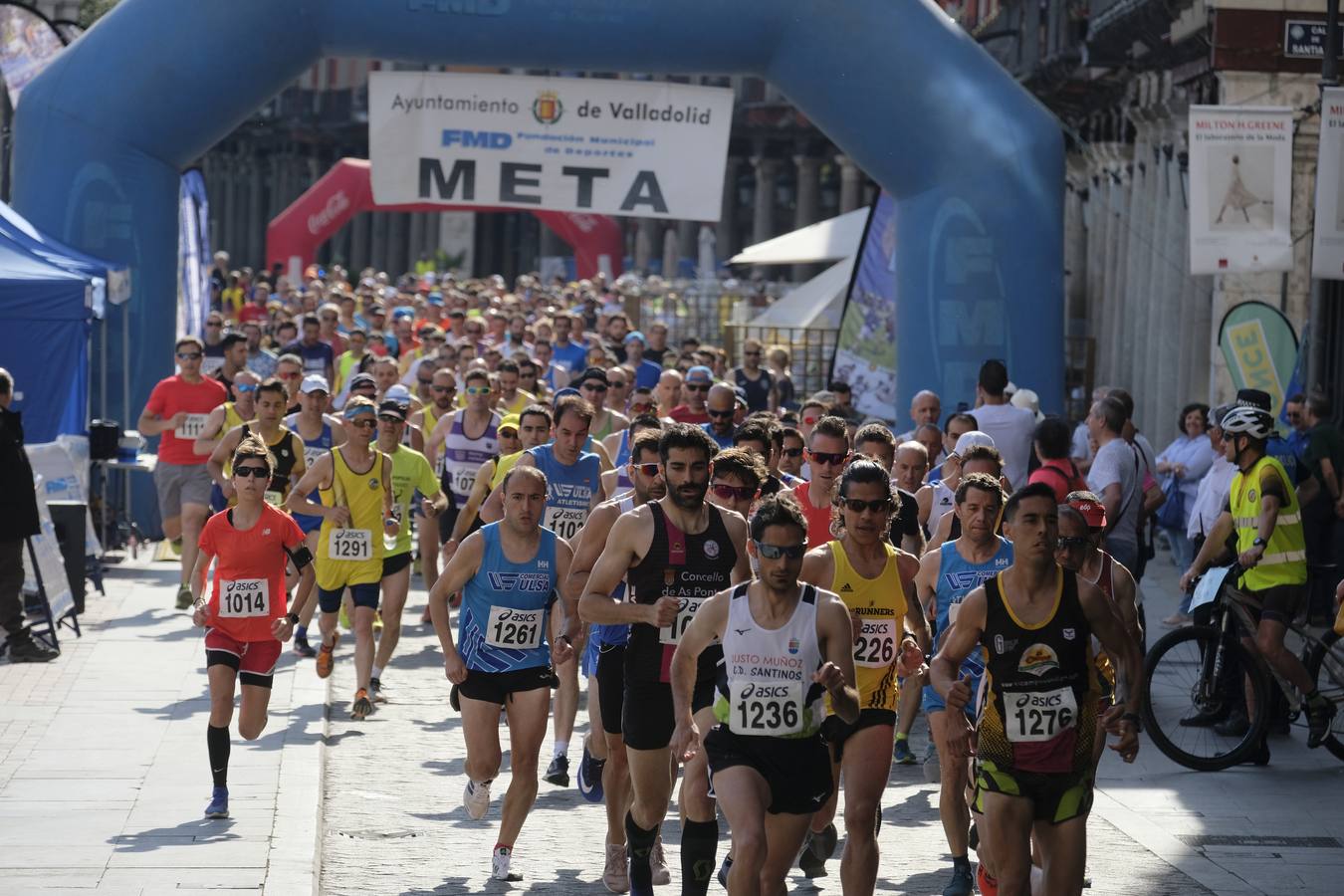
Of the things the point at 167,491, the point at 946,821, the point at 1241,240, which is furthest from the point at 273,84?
the point at 946,821

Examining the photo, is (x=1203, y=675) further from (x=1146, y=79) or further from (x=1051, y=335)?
(x=1146, y=79)

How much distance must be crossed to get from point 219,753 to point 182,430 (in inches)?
277

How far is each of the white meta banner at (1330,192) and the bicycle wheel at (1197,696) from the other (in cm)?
372

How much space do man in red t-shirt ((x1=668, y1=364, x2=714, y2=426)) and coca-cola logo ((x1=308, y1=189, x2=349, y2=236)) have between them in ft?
97.5

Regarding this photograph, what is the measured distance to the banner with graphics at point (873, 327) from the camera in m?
21.2

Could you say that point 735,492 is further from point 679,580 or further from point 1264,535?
point 1264,535

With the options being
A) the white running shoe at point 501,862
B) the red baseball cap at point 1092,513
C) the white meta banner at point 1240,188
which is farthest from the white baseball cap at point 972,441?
the white meta banner at point 1240,188

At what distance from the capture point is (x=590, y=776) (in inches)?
377

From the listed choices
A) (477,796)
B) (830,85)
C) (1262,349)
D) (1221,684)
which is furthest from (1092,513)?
(830,85)

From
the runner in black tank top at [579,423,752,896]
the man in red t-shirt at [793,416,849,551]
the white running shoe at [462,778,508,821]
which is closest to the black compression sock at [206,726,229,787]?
the white running shoe at [462,778,508,821]

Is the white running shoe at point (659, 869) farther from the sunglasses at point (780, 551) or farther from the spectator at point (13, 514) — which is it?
the spectator at point (13, 514)

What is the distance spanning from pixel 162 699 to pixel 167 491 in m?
4.24

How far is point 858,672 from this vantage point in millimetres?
7797

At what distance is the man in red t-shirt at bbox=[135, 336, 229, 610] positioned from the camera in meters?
15.9
